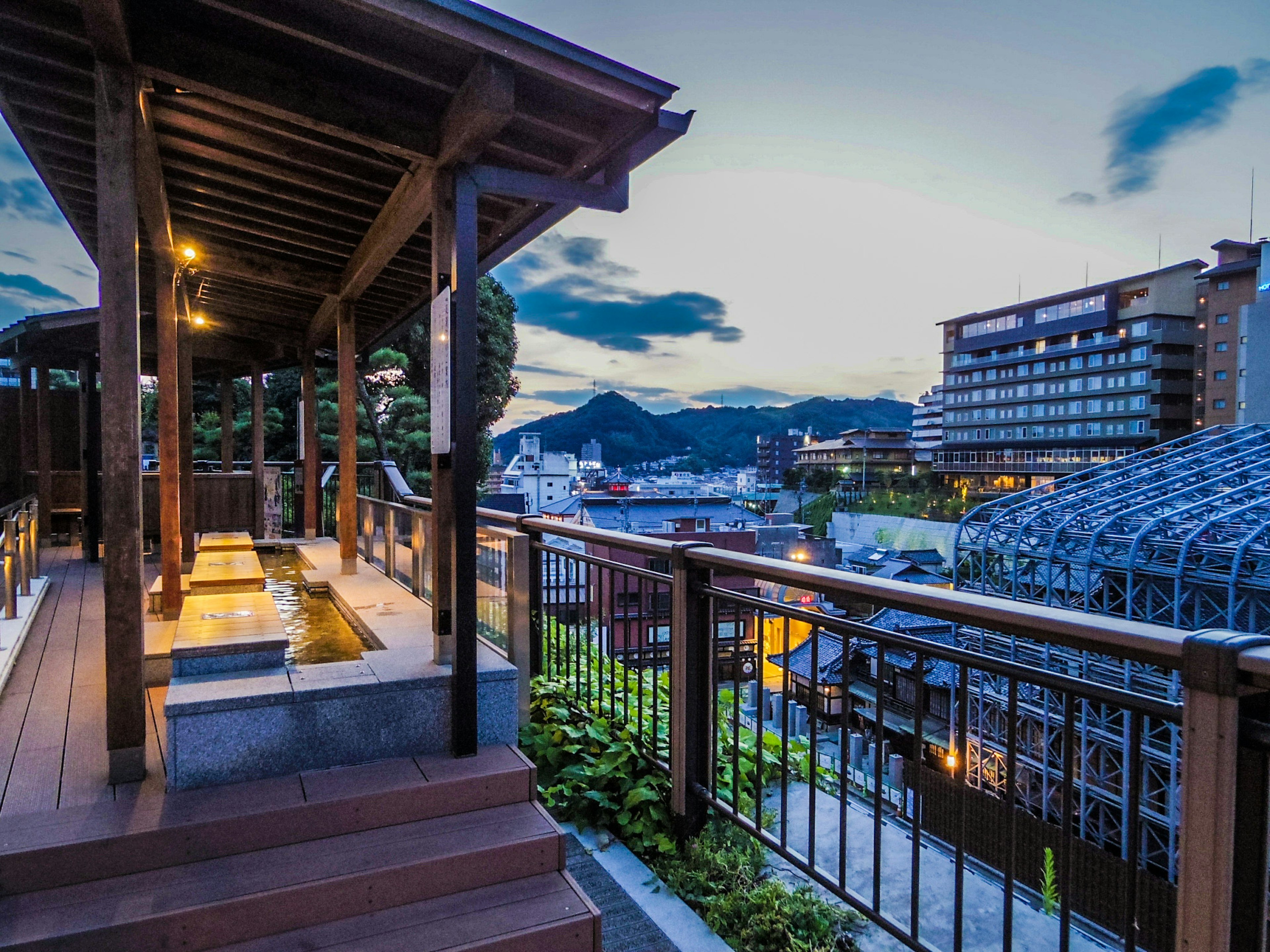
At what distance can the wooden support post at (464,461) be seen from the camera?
294cm

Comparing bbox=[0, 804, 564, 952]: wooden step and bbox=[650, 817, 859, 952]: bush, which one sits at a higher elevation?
bbox=[0, 804, 564, 952]: wooden step

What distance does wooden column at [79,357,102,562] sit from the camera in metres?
7.31

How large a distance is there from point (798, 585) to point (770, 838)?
3.25 feet

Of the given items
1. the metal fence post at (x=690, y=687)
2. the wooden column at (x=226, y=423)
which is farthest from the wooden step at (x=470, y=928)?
the wooden column at (x=226, y=423)

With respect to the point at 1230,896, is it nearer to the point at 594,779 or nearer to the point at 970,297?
the point at 594,779

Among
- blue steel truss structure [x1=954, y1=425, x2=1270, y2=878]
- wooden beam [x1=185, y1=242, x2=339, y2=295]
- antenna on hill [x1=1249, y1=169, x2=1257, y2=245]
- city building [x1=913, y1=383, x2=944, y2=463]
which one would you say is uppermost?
antenna on hill [x1=1249, y1=169, x2=1257, y2=245]

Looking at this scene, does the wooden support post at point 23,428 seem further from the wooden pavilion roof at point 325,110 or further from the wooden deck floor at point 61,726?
the wooden pavilion roof at point 325,110

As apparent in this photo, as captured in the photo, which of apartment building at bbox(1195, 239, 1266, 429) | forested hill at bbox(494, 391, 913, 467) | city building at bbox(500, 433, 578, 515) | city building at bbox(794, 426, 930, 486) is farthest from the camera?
forested hill at bbox(494, 391, 913, 467)

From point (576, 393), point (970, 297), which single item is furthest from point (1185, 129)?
point (576, 393)

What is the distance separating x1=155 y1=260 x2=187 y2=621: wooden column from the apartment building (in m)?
49.3

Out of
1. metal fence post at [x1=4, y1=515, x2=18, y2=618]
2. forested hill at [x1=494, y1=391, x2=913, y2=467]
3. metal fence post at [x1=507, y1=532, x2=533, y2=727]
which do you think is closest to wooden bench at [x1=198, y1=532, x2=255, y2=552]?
metal fence post at [x1=4, y1=515, x2=18, y2=618]

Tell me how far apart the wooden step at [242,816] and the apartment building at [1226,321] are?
161 ft

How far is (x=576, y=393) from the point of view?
101125 millimetres

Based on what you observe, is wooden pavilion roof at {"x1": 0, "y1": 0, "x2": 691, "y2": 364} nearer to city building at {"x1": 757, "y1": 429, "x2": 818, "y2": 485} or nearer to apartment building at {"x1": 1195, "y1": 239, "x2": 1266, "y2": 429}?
apartment building at {"x1": 1195, "y1": 239, "x2": 1266, "y2": 429}
